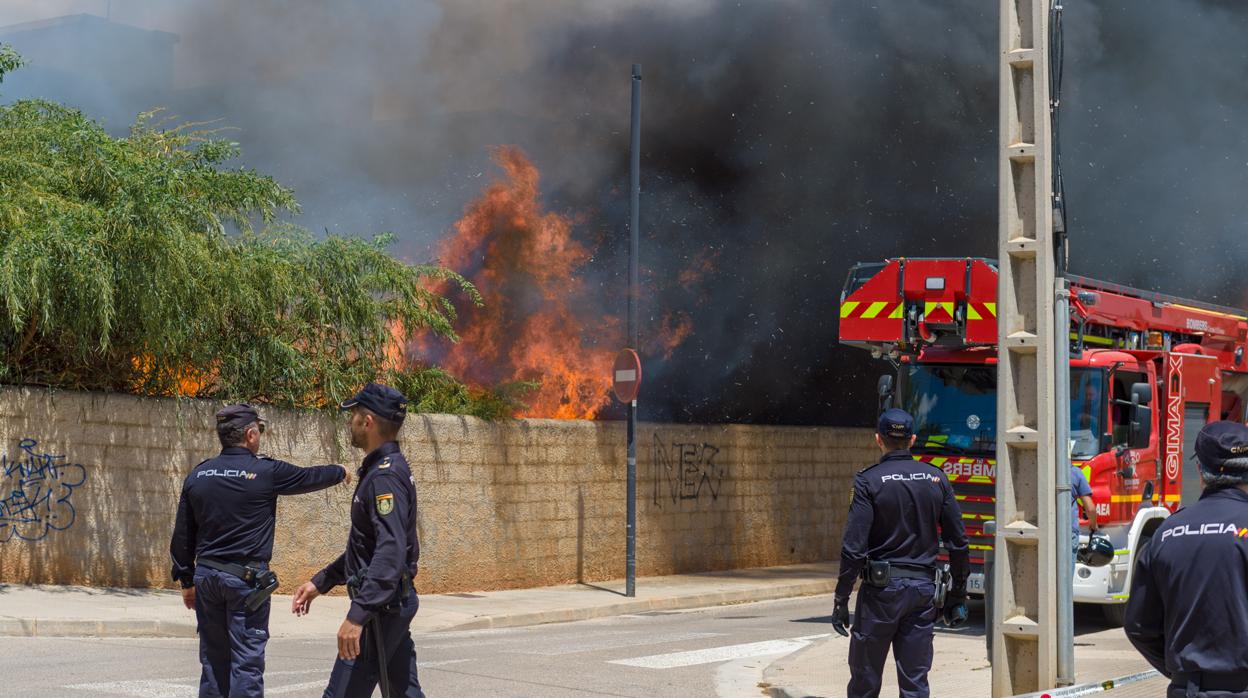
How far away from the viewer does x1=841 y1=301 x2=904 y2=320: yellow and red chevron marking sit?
13.2 m

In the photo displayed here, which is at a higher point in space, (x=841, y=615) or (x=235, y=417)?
(x=235, y=417)

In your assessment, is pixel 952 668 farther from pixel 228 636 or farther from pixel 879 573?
pixel 228 636

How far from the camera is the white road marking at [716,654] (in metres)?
10.8

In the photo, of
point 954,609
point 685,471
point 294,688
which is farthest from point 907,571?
point 685,471

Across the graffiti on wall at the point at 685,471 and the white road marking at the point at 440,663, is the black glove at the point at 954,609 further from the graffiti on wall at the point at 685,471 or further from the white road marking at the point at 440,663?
the graffiti on wall at the point at 685,471

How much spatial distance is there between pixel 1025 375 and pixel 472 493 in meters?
9.15

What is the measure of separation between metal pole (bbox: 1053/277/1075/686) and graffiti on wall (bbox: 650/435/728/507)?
10.8 m

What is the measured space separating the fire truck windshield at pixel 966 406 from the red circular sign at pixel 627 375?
132 inches

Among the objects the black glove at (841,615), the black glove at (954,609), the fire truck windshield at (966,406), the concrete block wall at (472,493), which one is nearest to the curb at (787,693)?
the black glove at (954,609)

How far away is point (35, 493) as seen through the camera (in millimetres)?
13078

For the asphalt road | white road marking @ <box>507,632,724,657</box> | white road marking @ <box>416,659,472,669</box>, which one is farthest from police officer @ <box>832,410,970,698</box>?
white road marking @ <box>507,632,724,657</box>

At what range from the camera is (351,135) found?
2209 centimetres

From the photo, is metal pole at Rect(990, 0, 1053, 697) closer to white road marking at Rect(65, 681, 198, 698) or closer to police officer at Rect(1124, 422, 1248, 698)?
police officer at Rect(1124, 422, 1248, 698)

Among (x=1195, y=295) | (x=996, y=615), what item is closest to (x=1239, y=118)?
(x=1195, y=295)
